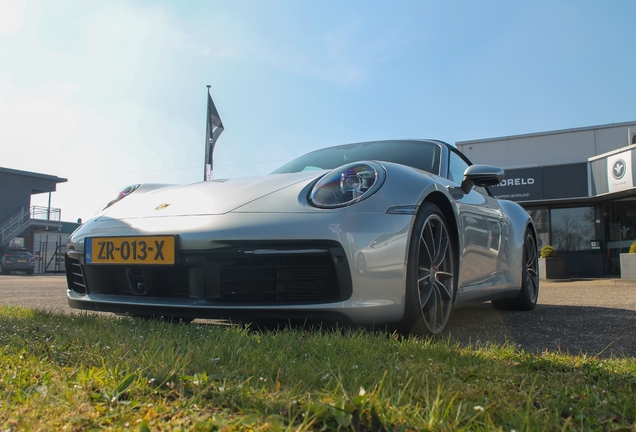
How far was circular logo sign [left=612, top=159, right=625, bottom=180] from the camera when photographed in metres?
14.5

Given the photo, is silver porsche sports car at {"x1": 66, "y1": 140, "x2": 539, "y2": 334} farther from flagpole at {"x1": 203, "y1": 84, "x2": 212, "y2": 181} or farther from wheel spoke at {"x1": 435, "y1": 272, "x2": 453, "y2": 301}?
flagpole at {"x1": 203, "y1": 84, "x2": 212, "y2": 181}

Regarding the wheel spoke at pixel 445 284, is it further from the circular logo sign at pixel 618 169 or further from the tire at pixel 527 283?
the circular logo sign at pixel 618 169

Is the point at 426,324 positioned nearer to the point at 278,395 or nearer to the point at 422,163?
the point at 422,163

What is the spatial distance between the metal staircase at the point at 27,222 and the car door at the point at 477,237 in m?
33.1

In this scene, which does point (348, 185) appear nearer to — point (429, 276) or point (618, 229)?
point (429, 276)

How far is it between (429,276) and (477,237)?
2.67 feet

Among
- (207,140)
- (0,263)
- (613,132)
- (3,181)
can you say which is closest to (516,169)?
(613,132)

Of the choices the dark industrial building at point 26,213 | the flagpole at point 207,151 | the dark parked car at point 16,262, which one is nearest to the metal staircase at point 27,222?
the dark industrial building at point 26,213

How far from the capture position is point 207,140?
14703mm

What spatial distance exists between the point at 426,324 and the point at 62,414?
1.83 m

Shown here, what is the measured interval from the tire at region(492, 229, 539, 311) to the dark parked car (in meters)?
23.8

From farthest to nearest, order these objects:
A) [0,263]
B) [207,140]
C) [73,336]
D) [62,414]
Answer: [0,263] → [207,140] → [73,336] → [62,414]

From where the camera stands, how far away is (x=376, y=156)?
12.4 ft

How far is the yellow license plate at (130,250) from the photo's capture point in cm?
259
